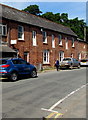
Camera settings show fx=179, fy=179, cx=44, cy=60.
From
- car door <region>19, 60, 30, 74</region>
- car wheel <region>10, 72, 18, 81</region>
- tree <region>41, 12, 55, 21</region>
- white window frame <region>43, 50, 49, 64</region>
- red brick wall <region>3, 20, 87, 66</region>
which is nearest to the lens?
car wheel <region>10, 72, 18, 81</region>

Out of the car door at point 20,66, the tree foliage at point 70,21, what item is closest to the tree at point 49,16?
the tree foliage at point 70,21

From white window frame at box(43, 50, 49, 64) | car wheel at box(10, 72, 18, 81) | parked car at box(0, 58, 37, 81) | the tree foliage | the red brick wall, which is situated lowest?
car wheel at box(10, 72, 18, 81)

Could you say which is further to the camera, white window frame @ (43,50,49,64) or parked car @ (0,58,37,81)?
white window frame @ (43,50,49,64)

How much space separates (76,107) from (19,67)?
807 cm

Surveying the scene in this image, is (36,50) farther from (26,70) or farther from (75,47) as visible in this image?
(75,47)

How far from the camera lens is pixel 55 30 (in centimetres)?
2986

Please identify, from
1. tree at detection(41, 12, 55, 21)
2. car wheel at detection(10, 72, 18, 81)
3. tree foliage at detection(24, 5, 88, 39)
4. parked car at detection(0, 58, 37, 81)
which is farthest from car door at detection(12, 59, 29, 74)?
tree foliage at detection(24, 5, 88, 39)

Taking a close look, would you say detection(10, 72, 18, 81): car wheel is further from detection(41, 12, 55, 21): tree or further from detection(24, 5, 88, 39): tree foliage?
detection(24, 5, 88, 39): tree foliage

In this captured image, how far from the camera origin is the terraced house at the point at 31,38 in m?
21.2

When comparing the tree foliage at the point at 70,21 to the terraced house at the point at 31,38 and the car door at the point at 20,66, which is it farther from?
the car door at the point at 20,66

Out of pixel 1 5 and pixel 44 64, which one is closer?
pixel 1 5

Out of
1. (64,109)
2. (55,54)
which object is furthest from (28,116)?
(55,54)

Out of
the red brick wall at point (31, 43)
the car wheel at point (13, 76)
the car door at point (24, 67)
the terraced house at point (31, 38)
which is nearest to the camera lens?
the car wheel at point (13, 76)

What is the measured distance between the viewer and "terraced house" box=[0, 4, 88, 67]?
69.7 ft
